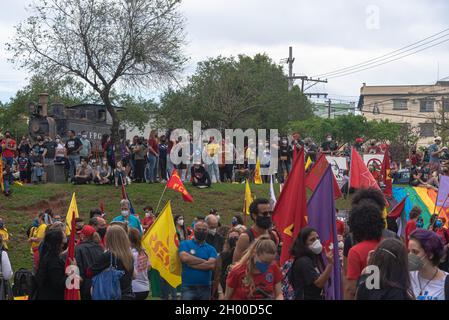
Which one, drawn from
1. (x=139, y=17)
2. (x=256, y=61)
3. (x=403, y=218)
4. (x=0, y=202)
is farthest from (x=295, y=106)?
(x=403, y=218)

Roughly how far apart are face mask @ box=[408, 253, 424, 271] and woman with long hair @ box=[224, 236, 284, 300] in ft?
3.92

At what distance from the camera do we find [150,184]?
28797 millimetres

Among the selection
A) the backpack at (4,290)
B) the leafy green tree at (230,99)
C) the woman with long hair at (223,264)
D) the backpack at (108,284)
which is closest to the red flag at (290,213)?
the woman with long hair at (223,264)

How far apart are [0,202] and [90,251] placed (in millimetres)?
16013

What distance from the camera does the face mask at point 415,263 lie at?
283 inches

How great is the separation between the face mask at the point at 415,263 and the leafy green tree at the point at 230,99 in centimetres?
3986

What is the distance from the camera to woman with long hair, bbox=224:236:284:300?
7.71m

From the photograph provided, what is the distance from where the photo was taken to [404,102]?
304 feet

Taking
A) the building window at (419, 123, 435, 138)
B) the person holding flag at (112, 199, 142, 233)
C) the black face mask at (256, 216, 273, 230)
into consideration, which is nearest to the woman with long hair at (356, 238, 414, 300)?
the black face mask at (256, 216, 273, 230)

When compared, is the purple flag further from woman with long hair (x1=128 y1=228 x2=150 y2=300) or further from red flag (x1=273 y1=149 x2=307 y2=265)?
woman with long hair (x1=128 y1=228 x2=150 y2=300)

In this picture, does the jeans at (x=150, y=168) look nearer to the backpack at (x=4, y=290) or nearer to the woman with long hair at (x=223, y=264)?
the woman with long hair at (x=223, y=264)

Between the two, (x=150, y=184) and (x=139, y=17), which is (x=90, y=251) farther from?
(x=139, y=17)

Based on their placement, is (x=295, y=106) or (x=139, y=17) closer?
(x=139, y=17)

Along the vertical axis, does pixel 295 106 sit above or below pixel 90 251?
above
